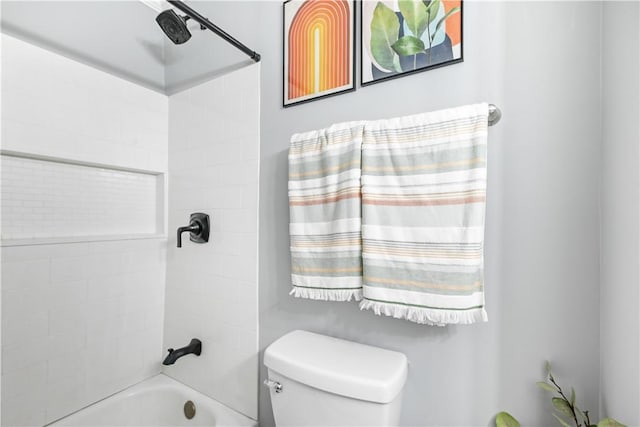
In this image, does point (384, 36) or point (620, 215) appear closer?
point (620, 215)

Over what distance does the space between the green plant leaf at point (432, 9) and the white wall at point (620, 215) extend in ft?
1.23

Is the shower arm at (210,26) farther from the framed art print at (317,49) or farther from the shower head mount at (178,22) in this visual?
the framed art print at (317,49)

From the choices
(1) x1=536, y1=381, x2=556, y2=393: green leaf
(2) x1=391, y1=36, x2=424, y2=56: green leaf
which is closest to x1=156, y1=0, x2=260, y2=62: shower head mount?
(2) x1=391, y1=36, x2=424, y2=56: green leaf

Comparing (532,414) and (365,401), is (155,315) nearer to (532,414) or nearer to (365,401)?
(365,401)

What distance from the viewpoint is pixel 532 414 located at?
712 millimetres

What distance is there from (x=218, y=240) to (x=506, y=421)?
3.78 feet

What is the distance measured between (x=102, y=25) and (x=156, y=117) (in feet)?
1.38

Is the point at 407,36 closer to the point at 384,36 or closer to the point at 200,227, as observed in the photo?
the point at 384,36

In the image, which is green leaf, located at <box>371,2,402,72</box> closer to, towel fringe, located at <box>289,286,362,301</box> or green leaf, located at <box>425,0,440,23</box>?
green leaf, located at <box>425,0,440,23</box>

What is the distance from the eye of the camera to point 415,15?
85 centimetres

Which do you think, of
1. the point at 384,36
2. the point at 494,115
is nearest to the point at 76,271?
the point at 384,36

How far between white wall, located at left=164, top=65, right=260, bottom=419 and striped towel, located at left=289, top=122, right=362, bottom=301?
0.29m

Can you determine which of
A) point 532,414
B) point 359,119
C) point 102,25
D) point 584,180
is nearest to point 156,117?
point 102,25

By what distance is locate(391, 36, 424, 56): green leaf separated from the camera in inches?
33.4
